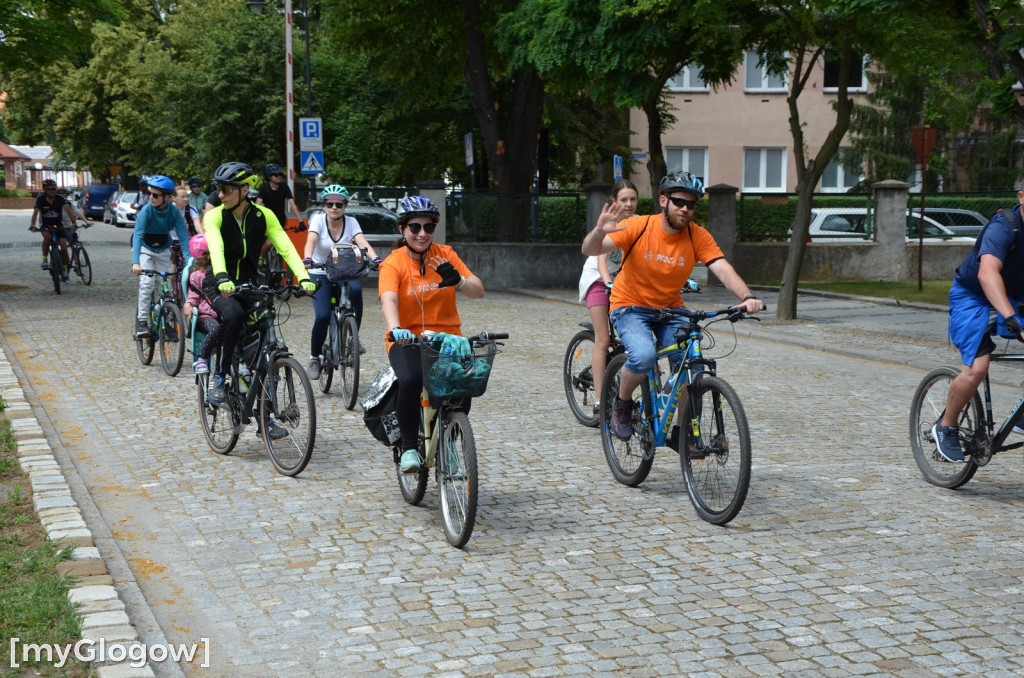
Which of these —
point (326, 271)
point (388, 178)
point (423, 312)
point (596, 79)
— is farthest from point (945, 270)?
point (423, 312)

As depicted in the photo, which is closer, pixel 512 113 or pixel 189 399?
pixel 189 399

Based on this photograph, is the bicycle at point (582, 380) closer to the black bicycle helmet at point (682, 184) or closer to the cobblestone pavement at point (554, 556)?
the cobblestone pavement at point (554, 556)

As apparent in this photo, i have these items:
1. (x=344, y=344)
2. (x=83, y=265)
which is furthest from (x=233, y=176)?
(x=83, y=265)

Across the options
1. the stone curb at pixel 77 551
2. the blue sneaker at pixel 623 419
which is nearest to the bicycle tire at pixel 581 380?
the blue sneaker at pixel 623 419

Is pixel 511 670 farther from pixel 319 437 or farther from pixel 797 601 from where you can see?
pixel 319 437

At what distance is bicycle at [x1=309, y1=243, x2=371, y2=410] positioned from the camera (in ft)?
33.8

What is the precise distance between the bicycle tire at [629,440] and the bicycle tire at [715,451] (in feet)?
1.34

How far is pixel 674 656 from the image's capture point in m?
4.71

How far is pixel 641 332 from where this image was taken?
283 inches

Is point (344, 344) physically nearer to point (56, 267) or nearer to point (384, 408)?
point (384, 408)

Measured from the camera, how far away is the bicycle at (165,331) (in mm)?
12117

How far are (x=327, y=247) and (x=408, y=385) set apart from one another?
4.95 m

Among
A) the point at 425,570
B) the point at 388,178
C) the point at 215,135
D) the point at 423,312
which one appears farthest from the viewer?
the point at 215,135

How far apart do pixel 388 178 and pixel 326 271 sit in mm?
25952
